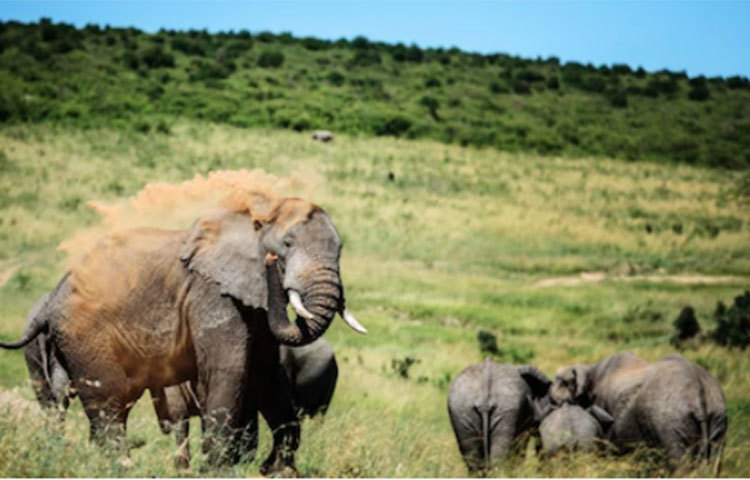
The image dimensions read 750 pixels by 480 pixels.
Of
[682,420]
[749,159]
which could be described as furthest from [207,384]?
[749,159]

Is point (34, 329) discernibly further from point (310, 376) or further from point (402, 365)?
point (402, 365)

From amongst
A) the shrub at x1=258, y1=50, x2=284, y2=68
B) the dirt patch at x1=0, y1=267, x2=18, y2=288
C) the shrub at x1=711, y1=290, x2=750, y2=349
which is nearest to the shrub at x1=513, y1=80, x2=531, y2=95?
the shrub at x1=258, y1=50, x2=284, y2=68

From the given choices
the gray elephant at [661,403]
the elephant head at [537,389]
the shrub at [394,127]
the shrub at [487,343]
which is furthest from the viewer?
the shrub at [394,127]

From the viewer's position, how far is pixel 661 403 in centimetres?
1051

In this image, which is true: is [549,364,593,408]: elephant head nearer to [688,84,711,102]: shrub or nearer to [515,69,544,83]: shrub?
[688,84,711,102]: shrub

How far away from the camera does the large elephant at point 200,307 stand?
6539 mm

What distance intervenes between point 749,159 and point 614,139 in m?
7.93

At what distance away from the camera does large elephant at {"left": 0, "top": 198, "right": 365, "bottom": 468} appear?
6.54 meters

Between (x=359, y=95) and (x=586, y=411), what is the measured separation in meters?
55.5

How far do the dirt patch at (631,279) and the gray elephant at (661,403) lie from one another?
1748 cm

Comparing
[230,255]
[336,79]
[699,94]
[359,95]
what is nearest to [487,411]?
[230,255]

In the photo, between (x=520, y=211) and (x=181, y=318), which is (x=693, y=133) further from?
(x=181, y=318)

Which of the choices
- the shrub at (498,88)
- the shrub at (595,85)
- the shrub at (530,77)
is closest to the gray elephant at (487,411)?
the shrub at (498,88)

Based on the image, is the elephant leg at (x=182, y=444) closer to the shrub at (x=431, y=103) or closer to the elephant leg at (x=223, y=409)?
the elephant leg at (x=223, y=409)
